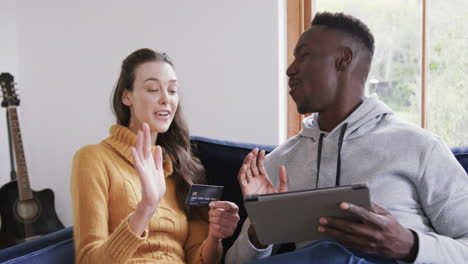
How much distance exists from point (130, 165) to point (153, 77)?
1.02 feet

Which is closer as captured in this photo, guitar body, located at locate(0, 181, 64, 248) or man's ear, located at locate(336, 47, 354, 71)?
man's ear, located at locate(336, 47, 354, 71)

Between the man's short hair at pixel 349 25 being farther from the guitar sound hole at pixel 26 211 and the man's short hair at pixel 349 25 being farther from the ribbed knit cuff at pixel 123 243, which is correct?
the guitar sound hole at pixel 26 211

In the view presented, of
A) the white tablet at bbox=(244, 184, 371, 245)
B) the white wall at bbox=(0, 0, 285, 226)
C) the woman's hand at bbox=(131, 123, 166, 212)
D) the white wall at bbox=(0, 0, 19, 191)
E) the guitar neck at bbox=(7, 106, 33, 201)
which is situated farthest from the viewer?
the white wall at bbox=(0, 0, 19, 191)

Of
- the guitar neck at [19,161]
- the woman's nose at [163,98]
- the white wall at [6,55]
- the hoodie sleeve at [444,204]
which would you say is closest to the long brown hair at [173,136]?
the woman's nose at [163,98]

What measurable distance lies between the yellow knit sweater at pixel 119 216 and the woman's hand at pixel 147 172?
90 mm

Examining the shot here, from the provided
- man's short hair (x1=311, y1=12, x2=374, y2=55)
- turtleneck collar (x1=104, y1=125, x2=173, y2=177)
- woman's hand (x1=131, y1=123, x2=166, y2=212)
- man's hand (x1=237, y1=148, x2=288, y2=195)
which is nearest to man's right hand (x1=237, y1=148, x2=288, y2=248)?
man's hand (x1=237, y1=148, x2=288, y2=195)

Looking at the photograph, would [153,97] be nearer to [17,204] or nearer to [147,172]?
[147,172]

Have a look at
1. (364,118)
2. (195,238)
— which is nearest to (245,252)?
(195,238)

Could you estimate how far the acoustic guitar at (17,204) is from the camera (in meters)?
2.97

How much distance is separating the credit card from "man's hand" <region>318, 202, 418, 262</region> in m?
0.46

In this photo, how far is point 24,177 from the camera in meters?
2.97

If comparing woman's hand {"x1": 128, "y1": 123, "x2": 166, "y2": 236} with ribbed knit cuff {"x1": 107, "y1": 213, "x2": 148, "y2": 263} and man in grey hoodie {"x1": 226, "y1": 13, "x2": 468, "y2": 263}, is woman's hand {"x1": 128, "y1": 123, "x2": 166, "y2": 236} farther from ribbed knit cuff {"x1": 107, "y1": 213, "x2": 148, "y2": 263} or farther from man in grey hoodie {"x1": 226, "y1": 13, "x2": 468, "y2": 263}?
man in grey hoodie {"x1": 226, "y1": 13, "x2": 468, "y2": 263}

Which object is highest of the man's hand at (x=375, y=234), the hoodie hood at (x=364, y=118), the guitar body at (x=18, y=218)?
the hoodie hood at (x=364, y=118)

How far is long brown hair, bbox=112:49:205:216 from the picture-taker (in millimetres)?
1727
